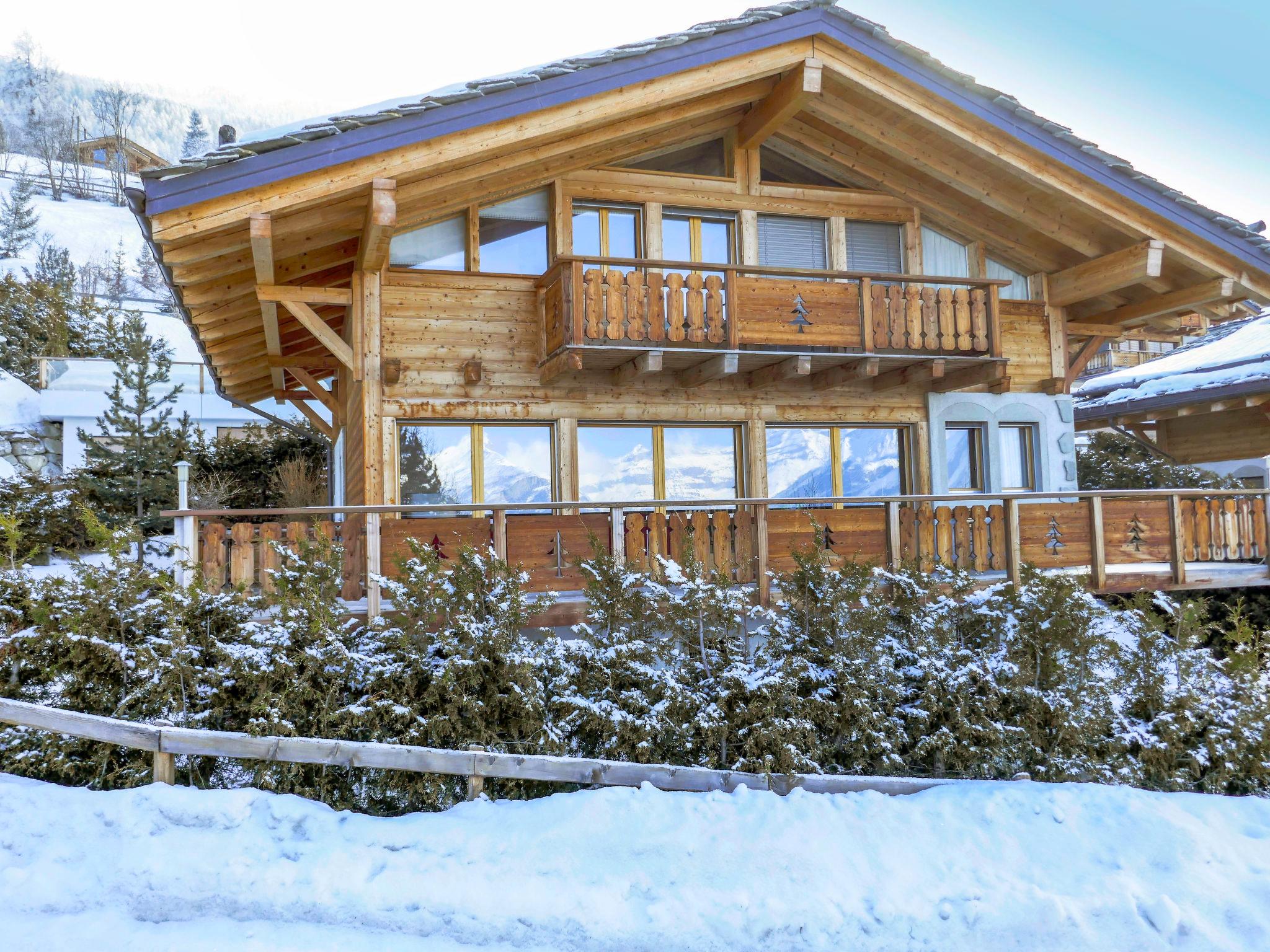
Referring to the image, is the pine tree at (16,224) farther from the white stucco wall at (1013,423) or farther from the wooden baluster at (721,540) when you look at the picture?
the wooden baluster at (721,540)

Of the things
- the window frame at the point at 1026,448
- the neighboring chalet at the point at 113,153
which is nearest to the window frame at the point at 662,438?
the window frame at the point at 1026,448

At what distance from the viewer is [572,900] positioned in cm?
516

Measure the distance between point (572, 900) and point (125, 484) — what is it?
15073 millimetres

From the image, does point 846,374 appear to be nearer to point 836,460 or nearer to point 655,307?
point 836,460

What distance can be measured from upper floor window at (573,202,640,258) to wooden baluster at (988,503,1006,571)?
5.66 m

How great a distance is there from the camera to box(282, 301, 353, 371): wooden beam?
10328mm

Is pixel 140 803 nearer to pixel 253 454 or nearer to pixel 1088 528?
pixel 1088 528

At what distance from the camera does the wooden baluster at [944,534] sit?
9672mm

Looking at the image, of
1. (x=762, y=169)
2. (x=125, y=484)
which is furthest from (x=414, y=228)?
(x=125, y=484)

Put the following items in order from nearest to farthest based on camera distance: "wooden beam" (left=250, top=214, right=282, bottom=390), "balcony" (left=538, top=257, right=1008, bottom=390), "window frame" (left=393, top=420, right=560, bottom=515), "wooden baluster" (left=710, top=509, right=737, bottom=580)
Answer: "wooden beam" (left=250, top=214, right=282, bottom=390) → "wooden baluster" (left=710, top=509, right=737, bottom=580) → "balcony" (left=538, top=257, right=1008, bottom=390) → "window frame" (left=393, top=420, right=560, bottom=515)

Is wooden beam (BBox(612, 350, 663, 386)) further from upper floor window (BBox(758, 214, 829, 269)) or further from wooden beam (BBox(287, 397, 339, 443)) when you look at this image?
wooden beam (BBox(287, 397, 339, 443))

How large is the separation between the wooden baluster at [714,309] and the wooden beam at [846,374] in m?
1.92

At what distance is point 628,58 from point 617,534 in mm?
5150

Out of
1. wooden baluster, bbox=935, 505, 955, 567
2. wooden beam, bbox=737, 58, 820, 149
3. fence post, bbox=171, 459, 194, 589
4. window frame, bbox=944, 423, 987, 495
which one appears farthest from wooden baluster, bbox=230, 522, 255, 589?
window frame, bbox=944, 423, 987, 495
